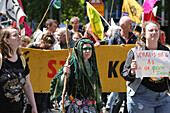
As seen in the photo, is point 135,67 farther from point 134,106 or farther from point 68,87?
point 68,87

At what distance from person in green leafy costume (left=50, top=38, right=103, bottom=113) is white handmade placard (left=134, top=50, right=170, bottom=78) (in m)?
0.59

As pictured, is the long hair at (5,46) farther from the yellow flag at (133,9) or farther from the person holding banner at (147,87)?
the yellow flag at (133,9)

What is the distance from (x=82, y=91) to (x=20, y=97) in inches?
32.9

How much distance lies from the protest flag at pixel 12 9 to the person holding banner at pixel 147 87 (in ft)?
15.3

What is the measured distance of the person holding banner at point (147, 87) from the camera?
4.87 meters

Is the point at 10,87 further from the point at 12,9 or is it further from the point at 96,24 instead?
the point at 12,9

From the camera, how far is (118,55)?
7418 millimetres

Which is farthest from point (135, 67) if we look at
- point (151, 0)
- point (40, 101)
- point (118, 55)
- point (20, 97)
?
point (151, 0)

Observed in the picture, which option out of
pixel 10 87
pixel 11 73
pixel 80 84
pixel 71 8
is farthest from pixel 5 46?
pixel 71 8

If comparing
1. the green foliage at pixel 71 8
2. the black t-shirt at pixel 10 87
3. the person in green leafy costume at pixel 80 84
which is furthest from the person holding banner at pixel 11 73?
the green foliage at pixel 71 8

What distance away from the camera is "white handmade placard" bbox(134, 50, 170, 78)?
4.98 metres

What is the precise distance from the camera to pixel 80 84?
4.87m

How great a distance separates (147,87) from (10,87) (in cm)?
173

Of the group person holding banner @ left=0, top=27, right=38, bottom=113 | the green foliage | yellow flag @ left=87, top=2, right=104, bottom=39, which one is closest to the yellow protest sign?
yellow flag @ left=87, top=2, right=104, bottom=39
